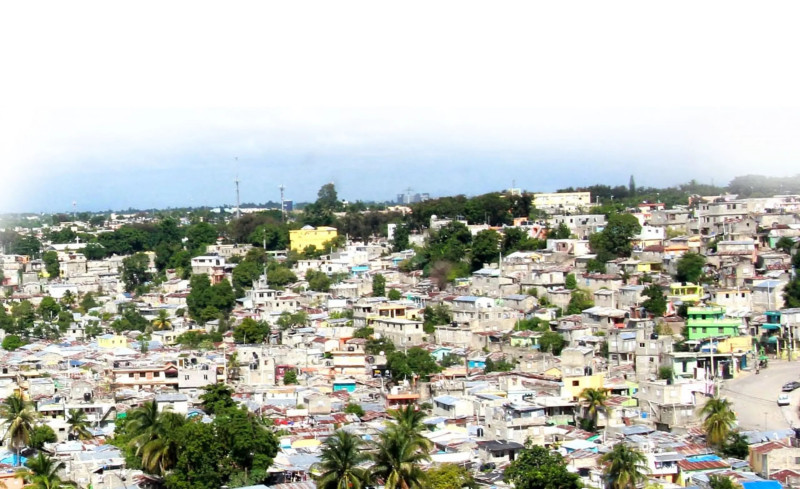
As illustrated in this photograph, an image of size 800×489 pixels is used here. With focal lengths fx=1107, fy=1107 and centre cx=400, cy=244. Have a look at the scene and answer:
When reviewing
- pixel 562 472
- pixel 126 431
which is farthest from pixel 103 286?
pixel 562 472

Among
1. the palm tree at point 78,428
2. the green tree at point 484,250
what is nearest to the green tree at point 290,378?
the palm tree at point 78,428

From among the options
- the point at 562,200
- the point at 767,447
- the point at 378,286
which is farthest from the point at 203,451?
the point at 562,200

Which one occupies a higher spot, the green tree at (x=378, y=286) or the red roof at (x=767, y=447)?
the green tree at (x=378, y=286)

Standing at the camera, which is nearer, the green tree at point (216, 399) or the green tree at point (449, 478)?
the green tree at point (449, 478)

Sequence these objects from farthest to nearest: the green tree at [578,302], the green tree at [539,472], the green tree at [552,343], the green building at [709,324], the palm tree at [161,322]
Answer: the palm tree at [161,322], the green tree at [578,302], the green tree at [552,343], the green building at [709,324], the green tree at [539,472]

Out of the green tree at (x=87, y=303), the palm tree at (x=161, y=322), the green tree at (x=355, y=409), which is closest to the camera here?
the green tree at (x=355, y=409)

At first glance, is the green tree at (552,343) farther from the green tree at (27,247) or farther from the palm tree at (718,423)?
the green tree at (27,247)

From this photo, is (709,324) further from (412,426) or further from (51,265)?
(51,265)

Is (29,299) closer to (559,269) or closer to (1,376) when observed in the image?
(1,376)
